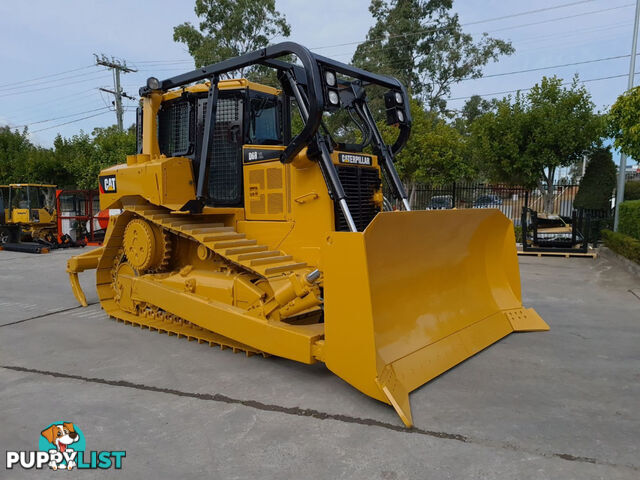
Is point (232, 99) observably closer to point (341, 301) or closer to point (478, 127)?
point (341, 301)

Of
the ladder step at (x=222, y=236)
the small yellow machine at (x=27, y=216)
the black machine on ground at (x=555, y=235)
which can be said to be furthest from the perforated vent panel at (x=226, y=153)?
the small yellow machine at (x=27, y=216)

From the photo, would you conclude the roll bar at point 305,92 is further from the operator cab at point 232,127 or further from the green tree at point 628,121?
the green tree at point 628,121

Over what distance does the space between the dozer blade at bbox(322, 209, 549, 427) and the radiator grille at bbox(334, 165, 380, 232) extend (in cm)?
84

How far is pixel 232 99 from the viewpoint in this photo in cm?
517

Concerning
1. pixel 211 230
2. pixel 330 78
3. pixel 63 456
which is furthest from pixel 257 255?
pixel 63 456

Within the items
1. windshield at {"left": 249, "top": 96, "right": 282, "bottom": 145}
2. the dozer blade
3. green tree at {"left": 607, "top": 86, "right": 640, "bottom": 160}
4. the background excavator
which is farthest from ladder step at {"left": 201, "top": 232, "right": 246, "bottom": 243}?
the background excavator

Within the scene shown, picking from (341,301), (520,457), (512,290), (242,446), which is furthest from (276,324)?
(512,290)

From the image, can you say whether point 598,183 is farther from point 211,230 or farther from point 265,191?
point 211,230

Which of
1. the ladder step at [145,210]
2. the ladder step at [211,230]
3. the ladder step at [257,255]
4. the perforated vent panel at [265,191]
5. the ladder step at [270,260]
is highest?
the perforated vent panel at [265,191]

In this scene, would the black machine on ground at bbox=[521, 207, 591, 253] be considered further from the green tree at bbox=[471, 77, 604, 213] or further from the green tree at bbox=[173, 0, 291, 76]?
the green tree at bbox=[173, 0, 291, 76]

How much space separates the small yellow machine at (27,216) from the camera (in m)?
15.9

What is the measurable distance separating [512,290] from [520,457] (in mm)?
2980

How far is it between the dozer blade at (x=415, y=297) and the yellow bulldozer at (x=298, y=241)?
0.01 meters

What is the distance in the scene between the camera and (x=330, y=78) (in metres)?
4.16
